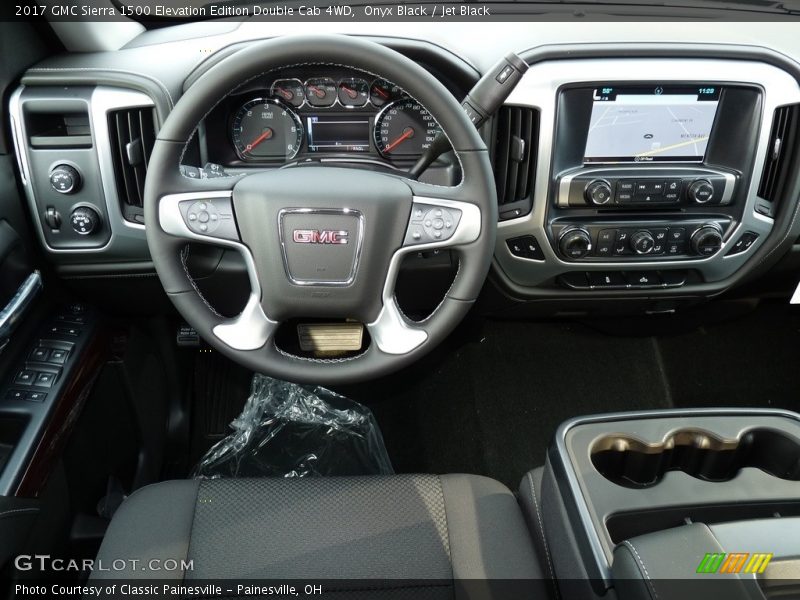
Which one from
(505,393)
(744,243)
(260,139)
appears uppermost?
(260,139)

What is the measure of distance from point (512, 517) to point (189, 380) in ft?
3.91

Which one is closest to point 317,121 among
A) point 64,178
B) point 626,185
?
point 64,178

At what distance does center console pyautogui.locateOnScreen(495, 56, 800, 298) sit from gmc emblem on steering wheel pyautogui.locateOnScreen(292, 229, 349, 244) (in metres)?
0.47

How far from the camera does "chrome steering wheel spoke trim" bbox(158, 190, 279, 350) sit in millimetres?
1133

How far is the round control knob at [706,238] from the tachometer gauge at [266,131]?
0.90 meters

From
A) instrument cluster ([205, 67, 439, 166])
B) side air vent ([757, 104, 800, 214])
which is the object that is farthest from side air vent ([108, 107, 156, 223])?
side air vent ([757, 104, 800, 214])

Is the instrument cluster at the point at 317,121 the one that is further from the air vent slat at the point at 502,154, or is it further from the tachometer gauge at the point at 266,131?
the air vent slat at the point at 502,154

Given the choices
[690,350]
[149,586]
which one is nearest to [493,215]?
[149,586]

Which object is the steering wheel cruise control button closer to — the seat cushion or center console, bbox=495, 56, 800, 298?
center console, bbox=495, 56, 800, 298

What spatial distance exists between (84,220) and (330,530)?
31.9 inches

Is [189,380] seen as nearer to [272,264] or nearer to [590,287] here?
[272,264]

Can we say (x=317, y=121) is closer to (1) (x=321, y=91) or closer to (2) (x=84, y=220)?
(1) (x=321, y=91)

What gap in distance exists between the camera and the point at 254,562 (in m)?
1.06

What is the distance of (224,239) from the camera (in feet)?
3.79
